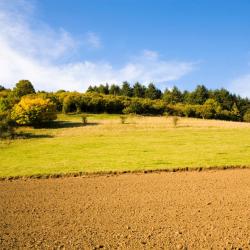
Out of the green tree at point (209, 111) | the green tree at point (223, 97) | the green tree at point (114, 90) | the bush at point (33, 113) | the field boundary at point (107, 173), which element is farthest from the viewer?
the green tree at point (114, 90)

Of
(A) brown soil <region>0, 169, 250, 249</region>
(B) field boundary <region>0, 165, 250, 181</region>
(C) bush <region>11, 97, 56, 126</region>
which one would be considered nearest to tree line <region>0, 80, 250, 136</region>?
(C) bush <region>11, 97, 56, 126</region>

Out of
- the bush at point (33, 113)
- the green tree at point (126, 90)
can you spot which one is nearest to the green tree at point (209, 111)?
the green tree at point (126, 90)

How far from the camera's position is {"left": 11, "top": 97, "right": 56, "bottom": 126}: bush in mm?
77250

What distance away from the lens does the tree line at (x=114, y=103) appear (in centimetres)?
7944

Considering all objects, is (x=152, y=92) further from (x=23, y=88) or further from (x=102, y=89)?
(x=23, y=88)

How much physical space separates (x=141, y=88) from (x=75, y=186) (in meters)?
155

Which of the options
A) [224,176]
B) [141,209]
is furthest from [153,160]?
[141,209]

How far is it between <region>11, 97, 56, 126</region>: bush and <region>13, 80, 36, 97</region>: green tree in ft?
184

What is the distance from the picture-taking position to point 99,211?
15289mm

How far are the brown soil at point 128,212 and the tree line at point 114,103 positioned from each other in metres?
41.0

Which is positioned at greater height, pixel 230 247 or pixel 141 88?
pixel 141 88

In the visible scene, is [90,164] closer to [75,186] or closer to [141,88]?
[75,186]

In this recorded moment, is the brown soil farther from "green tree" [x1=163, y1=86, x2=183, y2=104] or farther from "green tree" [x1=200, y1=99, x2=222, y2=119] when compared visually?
"green tree" [x1=163, y1=86, x2=183, y2=104]

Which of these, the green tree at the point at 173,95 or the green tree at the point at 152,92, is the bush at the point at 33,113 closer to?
the green tree at the point at 173,95
